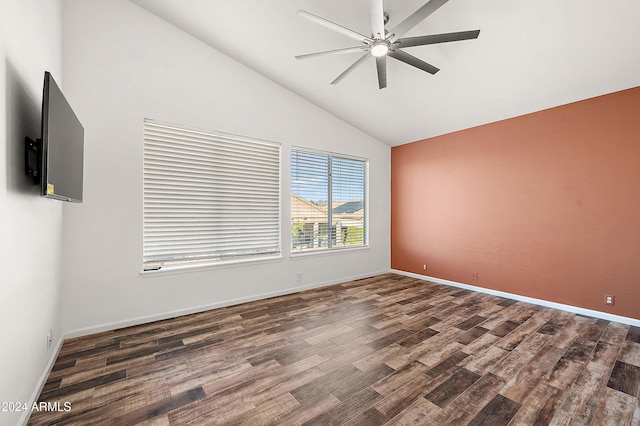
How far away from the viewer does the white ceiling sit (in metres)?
2.53

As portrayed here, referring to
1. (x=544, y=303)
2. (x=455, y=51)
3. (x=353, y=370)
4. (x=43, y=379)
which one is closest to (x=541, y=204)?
(x=544, y=303)

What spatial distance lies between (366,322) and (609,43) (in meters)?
3.92

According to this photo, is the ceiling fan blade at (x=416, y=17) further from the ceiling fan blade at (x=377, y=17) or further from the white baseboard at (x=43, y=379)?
the white baseboard at (x=43, y=379)

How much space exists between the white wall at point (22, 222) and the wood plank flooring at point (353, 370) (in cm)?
37

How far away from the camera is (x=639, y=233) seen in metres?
3.18

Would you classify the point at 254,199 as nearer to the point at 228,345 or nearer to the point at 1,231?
the point at 228,345

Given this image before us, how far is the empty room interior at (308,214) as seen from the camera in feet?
6.07

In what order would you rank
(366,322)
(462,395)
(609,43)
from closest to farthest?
(462,395) < (609,43) < (366,322)

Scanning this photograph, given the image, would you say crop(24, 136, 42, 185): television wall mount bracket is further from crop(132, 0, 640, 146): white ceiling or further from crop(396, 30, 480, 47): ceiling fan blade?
crop(396, 30, 480, 47): ceiling fan blade

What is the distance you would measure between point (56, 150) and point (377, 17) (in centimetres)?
246

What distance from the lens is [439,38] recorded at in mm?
2234

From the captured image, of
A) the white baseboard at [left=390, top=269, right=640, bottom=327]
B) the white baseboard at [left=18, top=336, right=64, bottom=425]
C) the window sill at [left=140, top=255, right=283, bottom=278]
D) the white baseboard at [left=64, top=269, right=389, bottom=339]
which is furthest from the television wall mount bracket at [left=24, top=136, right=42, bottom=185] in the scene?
the white baseboard at [left=390, top=269, right=640, bottom=327]

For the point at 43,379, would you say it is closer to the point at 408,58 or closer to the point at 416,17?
the point at 416,17

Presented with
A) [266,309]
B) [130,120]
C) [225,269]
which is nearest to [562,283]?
[266,309]
